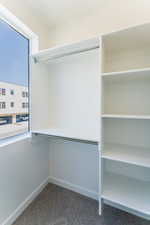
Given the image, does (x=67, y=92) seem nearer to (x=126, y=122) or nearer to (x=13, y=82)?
(x=13, y=82)

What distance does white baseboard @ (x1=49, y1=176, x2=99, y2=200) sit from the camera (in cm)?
174

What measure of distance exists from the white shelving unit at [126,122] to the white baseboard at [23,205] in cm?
98

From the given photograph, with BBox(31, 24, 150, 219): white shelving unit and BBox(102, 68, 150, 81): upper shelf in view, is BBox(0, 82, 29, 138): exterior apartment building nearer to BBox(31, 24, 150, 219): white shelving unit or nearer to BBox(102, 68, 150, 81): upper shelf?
BBox(31, 24, 150, 219): white shelving unit

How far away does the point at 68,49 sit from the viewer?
152 cm

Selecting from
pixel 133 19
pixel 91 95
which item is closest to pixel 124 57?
pixel 133 19

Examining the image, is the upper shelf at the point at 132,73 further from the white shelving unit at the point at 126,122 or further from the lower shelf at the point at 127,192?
the lower shelf at the point at 127,192

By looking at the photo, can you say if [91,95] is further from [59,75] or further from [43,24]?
[43,24]

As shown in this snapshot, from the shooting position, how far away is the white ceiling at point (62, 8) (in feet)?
5.08

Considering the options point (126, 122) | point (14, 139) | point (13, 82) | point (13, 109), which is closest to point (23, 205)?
point (14, 139)

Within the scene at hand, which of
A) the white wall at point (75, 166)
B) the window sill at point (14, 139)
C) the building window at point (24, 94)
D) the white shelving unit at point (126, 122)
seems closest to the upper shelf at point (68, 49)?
the white shelving unit at point (126, 122)

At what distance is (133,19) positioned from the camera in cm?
144

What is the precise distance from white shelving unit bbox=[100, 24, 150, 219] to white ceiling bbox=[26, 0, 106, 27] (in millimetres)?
662

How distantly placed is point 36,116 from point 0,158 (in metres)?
0.68

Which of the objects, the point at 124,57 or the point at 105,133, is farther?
the point at 105,133
